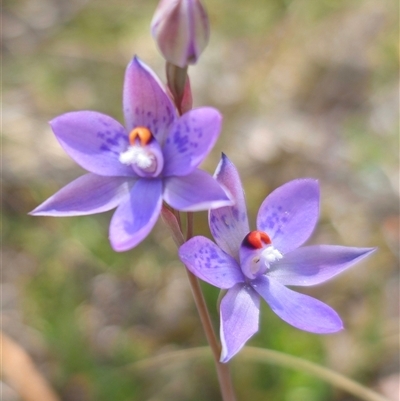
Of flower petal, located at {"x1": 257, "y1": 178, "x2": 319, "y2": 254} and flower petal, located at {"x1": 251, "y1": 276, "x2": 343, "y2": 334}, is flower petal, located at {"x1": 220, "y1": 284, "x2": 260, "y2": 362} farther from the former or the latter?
flower petal, located at {"x1": 257, "y1": 178, "x2": 319, "y2": 254}

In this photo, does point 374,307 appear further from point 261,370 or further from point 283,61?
point 283,61

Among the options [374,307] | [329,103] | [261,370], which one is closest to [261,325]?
[261,370]

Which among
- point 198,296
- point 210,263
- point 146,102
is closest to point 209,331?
point 198,296

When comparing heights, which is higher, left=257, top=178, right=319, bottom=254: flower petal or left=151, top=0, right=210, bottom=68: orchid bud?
left=151, top=0, right=210, bottom=68: orchid bud

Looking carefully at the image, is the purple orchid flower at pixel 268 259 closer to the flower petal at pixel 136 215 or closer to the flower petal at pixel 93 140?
the flower petal at pixel 136 215

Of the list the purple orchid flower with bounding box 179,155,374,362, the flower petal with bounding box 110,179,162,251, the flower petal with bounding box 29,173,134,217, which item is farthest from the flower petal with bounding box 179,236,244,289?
the flower petal with bounding box 29,173,134,217

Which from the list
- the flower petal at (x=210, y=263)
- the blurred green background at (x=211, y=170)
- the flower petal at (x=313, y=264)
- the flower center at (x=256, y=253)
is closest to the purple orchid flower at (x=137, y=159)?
the flower petal at (x=210, y=263)
